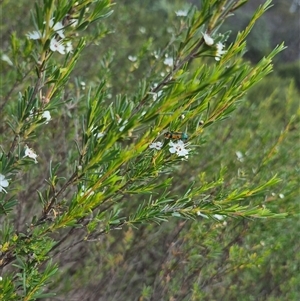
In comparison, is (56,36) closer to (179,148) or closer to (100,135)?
(100,135)

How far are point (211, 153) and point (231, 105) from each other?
8.50 ft

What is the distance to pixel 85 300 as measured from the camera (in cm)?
319

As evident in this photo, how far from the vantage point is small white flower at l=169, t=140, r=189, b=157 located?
1.39m

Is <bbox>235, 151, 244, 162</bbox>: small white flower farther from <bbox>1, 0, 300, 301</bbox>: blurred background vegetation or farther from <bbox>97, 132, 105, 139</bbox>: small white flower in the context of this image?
<bbox>97, 132, 105, 139</bbox>: small white flower

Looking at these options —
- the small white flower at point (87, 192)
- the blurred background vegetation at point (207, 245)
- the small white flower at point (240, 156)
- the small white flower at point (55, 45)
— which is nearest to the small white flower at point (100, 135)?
the small white flower at point (87, 192)

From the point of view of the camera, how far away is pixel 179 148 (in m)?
1.41

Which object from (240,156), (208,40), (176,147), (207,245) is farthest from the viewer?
(240,156)

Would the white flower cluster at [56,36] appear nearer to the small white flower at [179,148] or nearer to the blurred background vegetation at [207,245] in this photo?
the small white flower at [179,148]

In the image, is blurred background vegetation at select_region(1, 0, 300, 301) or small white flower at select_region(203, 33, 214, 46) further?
blurred background vegetation at select_region(1, 0, 300, 301)

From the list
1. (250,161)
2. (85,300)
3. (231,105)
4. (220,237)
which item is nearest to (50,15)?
(231,105)

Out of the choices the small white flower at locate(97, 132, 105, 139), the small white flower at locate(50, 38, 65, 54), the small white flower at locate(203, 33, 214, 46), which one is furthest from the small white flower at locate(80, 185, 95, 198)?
the small white flower at locate(203, 33, 214, 46)

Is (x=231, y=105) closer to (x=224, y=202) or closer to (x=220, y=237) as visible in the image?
(x=224, y=202)

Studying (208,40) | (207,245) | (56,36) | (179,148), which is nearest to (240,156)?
(207,245)

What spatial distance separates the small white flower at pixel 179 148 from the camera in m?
1.39
